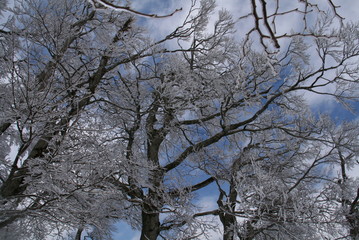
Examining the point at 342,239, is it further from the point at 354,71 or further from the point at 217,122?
the point at 217,122

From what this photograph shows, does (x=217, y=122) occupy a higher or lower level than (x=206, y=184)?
higher

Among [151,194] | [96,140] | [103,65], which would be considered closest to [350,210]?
[151,194]

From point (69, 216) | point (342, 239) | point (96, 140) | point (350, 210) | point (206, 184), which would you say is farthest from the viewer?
point (206, 184)

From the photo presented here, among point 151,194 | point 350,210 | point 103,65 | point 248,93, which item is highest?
point 248,93

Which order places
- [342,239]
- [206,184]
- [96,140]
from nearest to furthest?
[96,140] < [342,239] < [206,184]

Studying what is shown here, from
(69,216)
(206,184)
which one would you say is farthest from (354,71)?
(69,216)

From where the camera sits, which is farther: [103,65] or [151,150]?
[151,150]

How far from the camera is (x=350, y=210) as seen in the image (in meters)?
7.04

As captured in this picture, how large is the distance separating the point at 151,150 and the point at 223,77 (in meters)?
2.69

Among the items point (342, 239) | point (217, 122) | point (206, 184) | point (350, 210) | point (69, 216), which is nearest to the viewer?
point (69, 216)

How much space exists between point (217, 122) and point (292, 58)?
2835mm

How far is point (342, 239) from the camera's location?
6.59 m

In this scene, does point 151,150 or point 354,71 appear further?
point 151,150

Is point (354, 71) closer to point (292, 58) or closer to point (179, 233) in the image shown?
point (292, 58)
